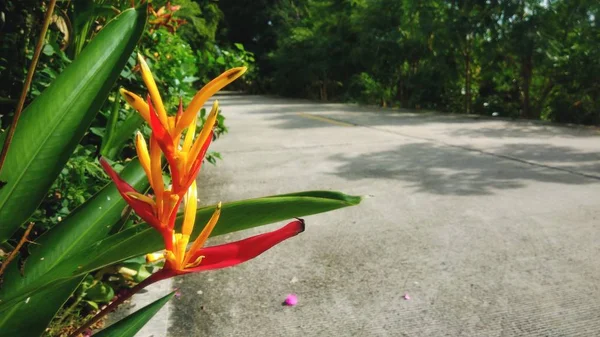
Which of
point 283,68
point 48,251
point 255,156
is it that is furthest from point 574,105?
point 283,68

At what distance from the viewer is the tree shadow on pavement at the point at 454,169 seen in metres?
4.78

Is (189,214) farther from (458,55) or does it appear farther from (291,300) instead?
(458,55)

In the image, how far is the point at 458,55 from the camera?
45.0 ft

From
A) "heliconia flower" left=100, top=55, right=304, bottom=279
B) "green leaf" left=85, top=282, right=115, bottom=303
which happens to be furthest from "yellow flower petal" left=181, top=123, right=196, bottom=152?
"green leaf" left=85, top=282, right=115, bottom=303

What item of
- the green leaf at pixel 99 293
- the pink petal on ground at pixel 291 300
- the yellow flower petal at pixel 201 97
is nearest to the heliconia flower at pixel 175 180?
the yellow flower petal at pixel 201 97

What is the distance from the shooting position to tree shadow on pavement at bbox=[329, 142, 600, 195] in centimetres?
478

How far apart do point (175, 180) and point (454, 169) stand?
5172 millimetres

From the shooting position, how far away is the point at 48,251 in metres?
0.96

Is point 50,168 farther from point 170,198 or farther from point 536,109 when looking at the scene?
point 536,109

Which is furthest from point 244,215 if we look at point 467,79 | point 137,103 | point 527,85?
point 467,79

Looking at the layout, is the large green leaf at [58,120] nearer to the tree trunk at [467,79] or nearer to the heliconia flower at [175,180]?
the heliconia flower at [175,180]

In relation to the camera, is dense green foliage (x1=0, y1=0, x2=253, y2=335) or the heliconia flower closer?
the heliconia flower

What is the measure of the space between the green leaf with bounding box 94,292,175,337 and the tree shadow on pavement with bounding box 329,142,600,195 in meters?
3.77

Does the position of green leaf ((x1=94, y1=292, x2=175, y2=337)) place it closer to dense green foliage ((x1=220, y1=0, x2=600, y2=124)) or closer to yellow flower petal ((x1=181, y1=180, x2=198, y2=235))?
yellow flower petal ((x1=181, y1=180, x2=198, y2=235))
